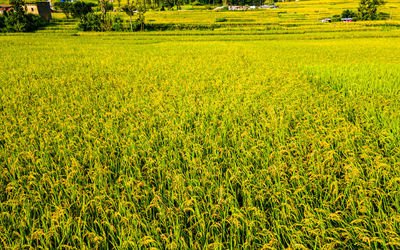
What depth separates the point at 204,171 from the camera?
2.44 metres

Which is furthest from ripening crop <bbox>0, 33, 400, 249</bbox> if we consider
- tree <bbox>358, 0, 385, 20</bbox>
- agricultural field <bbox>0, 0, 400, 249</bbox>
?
tree <bbox>358, 0, 385, 20</bbox>

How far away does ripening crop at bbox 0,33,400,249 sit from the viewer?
1.74 m

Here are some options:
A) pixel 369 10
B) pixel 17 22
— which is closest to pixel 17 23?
pixel 17 22

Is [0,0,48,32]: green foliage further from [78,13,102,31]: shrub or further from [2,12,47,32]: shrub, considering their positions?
[78,13,102,31]: shrub

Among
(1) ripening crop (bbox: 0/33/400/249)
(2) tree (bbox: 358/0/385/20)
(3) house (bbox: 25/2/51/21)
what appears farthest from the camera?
(3) house (bbox: 25/2/51/21)

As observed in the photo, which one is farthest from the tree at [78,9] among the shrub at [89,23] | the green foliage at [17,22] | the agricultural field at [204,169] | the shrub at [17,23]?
the agricultural field at [204,169]

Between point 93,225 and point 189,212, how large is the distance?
81cm

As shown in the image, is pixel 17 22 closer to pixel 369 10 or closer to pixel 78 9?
pixel 78 9

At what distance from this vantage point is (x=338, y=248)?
1617 millimetres

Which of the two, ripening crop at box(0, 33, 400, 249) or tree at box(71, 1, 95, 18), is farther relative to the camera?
tree at box(71, 1, 95, 18)

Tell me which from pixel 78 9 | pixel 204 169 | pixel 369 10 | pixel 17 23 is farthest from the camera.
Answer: pixel 78 9

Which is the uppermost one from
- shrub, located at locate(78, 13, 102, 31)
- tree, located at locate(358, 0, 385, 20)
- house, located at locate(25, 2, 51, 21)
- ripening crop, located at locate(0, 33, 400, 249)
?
house, located at locate(25, 2, 51, 21)

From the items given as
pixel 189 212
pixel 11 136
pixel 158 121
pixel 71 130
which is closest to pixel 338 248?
pixel 189 212

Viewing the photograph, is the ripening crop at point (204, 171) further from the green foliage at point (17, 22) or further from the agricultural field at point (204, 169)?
the green foliage at point (17, 22)
